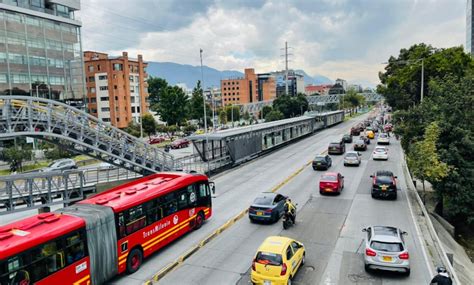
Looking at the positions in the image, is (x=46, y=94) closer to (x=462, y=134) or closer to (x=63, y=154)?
(x=63, y=154)

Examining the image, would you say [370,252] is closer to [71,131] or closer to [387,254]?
[387,254]

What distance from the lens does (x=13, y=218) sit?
21.6 m

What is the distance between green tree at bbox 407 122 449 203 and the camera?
63.8ft

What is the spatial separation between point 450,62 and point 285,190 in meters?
27.7

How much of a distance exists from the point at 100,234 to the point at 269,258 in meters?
5.56

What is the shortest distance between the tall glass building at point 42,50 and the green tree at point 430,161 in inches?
2080

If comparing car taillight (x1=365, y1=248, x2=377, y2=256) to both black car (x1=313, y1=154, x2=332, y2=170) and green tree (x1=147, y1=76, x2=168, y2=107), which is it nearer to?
black car (x1=313, y1=154, x2=332, y2=170)

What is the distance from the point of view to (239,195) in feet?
78.8

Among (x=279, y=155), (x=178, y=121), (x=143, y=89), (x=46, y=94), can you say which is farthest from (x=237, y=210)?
(x=143, y=89)

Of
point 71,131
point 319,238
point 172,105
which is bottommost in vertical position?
point 319,238

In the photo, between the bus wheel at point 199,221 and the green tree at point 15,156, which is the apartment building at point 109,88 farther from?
the bus wheel at point 199,221

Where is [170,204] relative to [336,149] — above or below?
above

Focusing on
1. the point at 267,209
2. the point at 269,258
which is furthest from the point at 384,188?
the point at 269,258

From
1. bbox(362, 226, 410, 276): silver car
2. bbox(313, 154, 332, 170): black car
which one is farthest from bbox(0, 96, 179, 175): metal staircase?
bbox(362, 226, 410, 276): silver car
